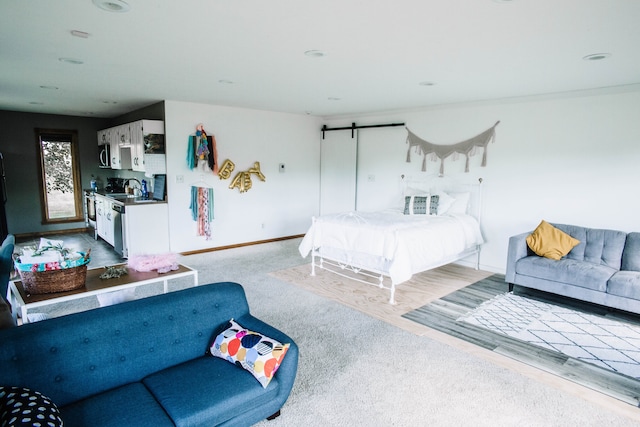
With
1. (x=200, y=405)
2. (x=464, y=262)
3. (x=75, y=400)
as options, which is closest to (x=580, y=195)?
(x=464, y=262)

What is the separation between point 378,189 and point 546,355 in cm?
420

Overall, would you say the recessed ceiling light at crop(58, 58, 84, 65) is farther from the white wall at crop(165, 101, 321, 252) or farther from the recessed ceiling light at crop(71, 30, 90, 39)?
the white wall at crop(165, 101, 321, 252)

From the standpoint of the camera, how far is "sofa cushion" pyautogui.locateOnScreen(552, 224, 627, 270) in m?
4.17

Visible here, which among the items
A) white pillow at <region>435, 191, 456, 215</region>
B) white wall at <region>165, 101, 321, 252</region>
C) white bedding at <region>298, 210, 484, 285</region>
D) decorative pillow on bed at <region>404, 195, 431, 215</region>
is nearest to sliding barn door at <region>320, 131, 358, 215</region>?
white wall at <region>165, 101, 321, 252</region>

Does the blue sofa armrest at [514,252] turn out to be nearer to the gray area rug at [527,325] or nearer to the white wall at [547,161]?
the gray area rug at [527,325]

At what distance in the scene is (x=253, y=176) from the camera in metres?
6.97

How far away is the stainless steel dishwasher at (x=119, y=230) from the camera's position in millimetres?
5693

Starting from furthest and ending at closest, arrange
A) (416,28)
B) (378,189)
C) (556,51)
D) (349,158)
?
1. (349,158)
2. (378,189)
3. (556,51)
4. (416,28)

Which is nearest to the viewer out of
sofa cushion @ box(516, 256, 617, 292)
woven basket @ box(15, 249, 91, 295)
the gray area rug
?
woven basket @ box(15, 249, 91, 295)

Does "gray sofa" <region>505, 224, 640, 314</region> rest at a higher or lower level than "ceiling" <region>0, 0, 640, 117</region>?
lower

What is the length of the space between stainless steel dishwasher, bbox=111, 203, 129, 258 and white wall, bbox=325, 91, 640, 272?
4.65 m

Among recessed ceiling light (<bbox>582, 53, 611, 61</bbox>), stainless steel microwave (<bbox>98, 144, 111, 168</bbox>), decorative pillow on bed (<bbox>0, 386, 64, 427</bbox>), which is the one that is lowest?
decorative pillow on bed (<bbox>0, 386, 64, 427</bbox>)

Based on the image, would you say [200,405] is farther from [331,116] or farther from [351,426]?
[331,116]

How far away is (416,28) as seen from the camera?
101 inches
